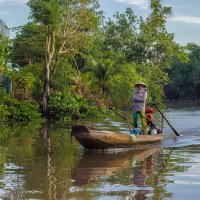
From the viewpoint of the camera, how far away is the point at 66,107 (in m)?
30.1

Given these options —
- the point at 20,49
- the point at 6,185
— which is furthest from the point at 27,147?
the point at 20,49

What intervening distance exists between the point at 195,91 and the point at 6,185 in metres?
82.8

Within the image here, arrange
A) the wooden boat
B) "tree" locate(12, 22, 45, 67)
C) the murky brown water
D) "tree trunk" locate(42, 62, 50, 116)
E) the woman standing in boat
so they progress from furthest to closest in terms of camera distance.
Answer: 1. "tree" locate(12, 22, 45, 67)
2. "tree trunk" locate(42, 62, 50, 116)
3. the woman standing in boat
4. the wooden boat
5. the murky brown water

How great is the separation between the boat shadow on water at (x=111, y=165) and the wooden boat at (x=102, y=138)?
26cm

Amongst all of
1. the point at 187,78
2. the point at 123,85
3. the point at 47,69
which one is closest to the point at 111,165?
the point at 47,69

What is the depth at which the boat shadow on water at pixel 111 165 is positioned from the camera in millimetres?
10523

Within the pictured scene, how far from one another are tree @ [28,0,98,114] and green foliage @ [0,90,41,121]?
219 centimetres

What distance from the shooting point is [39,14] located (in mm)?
29391

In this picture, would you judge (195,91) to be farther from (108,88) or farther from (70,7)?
(70,7)

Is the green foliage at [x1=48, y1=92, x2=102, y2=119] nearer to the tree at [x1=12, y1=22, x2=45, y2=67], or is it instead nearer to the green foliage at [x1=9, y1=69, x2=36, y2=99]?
the green foliage at [x1=9, y1=69, x2=36, y2=99]

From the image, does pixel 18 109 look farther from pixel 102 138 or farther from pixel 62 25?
pixel 102 138

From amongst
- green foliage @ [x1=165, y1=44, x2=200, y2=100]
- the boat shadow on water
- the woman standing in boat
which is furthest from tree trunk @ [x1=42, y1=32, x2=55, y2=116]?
green foliage @ [x1=165, y1=44, x2=200, y2=100]

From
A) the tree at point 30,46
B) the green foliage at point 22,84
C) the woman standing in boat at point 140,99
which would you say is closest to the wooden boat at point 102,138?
the woman standing in boat at point 140,99

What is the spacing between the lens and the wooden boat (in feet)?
47.5
